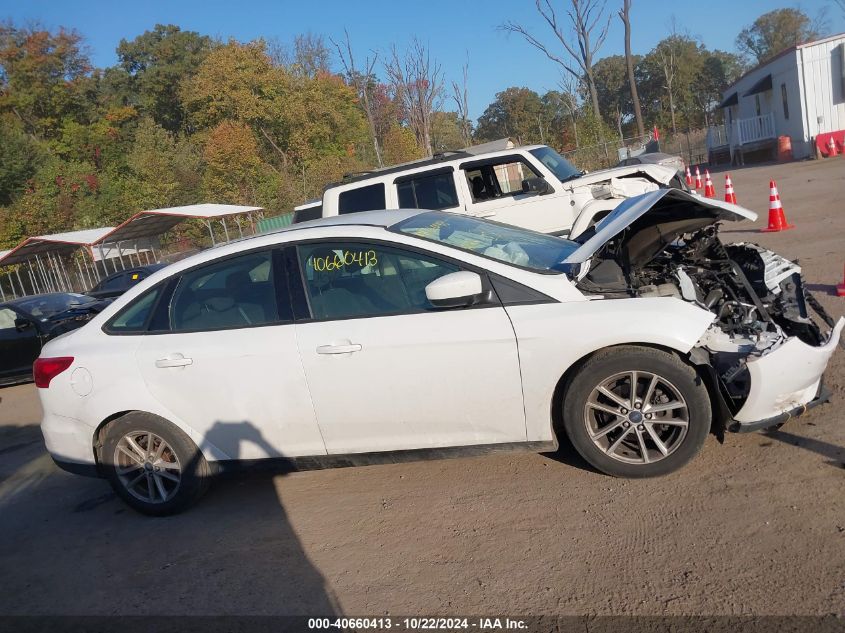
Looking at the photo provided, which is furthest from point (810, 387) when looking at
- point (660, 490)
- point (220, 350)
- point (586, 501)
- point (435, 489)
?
point (220, 350)

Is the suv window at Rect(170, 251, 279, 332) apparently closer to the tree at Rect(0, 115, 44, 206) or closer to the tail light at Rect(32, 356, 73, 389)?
the tail light at Rect(32, 356, 73, 389)

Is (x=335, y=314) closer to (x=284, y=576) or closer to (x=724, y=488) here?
→ (x=284, y=576)

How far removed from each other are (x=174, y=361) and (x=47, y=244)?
2476 cm

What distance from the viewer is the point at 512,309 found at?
3900 millimetres

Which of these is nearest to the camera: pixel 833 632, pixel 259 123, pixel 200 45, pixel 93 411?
pixel 833 632

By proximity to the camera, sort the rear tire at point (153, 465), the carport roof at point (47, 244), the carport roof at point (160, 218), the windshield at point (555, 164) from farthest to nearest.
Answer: the carport roof at point (47, 244)
the carport roof at point (160, 218)
the windshield at point (555, 164)
the rear tire at point (153, 465)

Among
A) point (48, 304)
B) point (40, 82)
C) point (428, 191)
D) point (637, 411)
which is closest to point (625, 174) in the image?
point (428, 191)

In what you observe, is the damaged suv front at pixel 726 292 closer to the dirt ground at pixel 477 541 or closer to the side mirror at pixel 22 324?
the dirt ground at pixel 477 541

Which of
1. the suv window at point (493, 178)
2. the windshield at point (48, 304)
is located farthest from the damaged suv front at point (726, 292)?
the windshield at point (48, 304)

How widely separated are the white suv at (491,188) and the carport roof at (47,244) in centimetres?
1842

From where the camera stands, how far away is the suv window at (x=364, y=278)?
13.5 feet

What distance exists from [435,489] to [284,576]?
107 centimetres

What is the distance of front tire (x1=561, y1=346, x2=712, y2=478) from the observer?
3719 mm

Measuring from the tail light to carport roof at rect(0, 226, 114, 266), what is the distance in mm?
21885
